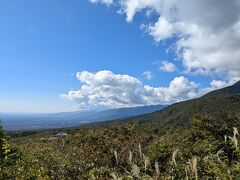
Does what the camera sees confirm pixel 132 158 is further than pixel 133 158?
No

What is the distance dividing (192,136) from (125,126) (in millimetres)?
9615

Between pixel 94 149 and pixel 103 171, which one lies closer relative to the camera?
pixel 103 171

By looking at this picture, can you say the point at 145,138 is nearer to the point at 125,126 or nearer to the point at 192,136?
the point at 125,126

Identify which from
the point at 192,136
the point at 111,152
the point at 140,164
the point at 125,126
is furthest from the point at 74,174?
the point at 192,136

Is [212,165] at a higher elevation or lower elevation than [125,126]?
lower

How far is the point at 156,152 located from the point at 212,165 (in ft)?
46.0

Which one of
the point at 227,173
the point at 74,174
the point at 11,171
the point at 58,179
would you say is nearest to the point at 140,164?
the point at 74,174

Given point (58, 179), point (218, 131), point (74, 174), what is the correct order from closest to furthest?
point (58, 179) < point (74, 174) < point (218, 131)

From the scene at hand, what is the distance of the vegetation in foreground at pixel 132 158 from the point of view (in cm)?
1509

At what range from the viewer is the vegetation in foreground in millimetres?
15094

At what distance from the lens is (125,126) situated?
127ft

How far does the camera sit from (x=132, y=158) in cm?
2889

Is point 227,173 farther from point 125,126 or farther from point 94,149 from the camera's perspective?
point 125,126

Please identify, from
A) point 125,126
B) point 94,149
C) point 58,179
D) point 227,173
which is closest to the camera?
point 227,173
